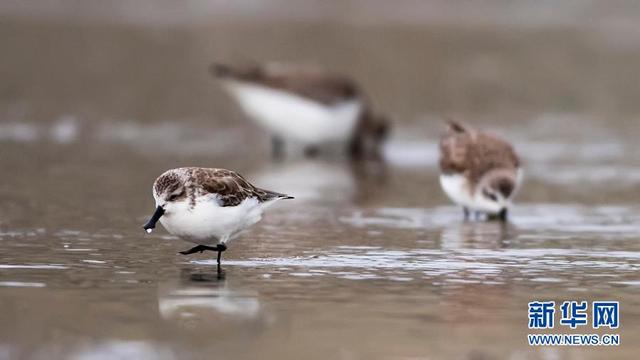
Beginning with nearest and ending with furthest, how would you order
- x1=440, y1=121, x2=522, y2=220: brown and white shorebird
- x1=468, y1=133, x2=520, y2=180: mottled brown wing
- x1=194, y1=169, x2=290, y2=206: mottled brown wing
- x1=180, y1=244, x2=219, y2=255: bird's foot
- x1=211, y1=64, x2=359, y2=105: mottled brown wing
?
x1=194, y1=169, x2=290, y2=206: mottled brown wing
x1=180, y1=244, x2=219, y2=255: bird's foot
x1=440, y1=121, x2=522, y2=220: brown and white shorebird
x1=468, y1=133, x2=520, y2=180: mottled brown wing
x1=211, y1=64, x2=359, y2=105: mottled brown wing

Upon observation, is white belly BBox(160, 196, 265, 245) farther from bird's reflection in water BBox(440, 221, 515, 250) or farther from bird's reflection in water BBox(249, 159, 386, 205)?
bird's reflection in water BBox(249, 159, 386, 205)

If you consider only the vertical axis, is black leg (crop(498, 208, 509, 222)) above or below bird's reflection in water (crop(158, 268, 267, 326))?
above

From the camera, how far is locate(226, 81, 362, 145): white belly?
21734 mm

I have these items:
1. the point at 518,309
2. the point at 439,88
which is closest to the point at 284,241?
the point at 518,309

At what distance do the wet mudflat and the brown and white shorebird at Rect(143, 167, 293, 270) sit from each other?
0.33 meters

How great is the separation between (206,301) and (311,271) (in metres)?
1.46

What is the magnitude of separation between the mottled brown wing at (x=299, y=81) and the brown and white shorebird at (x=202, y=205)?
30.0 ft

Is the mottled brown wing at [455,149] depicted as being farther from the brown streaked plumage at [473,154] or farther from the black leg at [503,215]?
the black leg at [503,215]

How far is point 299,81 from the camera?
21.8 meters

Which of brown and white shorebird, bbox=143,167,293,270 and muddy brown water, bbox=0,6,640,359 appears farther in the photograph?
brown and white shorebird, bbox=143,167,293,270

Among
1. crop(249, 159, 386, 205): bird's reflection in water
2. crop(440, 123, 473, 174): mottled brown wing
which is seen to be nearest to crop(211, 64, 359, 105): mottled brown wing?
crop(249, 159, 386, 205): bird's reflection in water

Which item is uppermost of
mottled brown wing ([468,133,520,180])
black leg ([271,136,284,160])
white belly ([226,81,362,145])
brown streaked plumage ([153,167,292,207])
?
white belly ([226,81,362,145])

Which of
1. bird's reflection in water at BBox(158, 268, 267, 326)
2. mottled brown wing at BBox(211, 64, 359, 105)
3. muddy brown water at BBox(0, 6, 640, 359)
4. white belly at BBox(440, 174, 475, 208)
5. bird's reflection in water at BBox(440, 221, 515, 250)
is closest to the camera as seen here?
muddy brown water at BBox(0, 6, 640, 359)

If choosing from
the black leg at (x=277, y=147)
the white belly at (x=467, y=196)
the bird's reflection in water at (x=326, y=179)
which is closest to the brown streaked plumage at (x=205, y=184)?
the white belly at (x=467, y=196)
